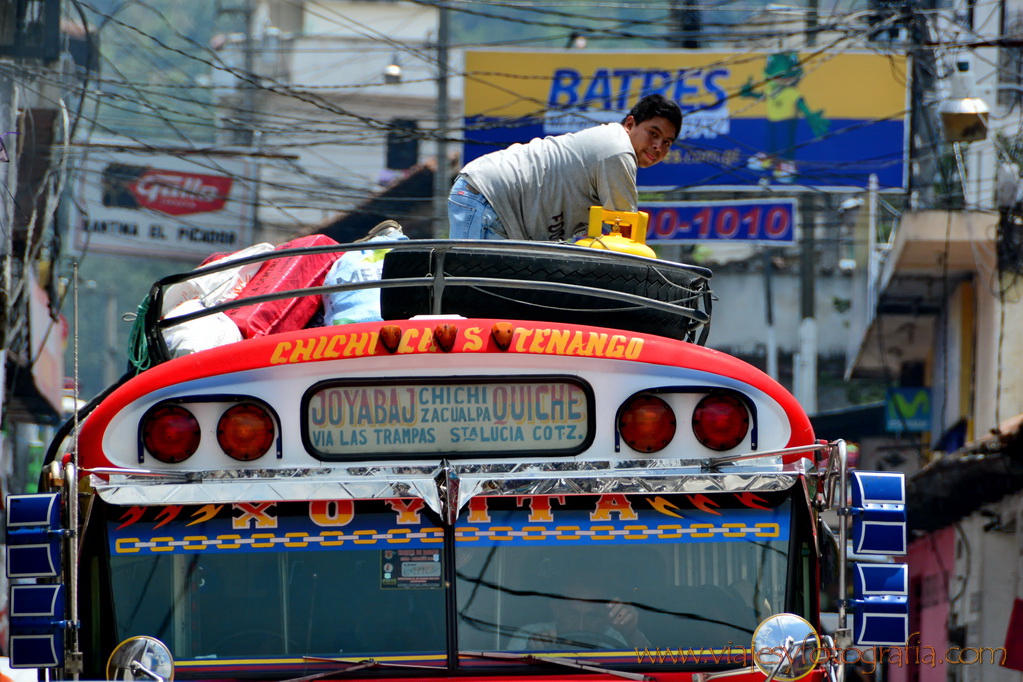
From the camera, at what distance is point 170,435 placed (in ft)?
12.6

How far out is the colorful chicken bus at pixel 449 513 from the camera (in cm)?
373

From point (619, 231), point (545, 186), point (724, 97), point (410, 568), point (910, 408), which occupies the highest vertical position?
point (724, 97)

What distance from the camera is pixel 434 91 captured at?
3700cm

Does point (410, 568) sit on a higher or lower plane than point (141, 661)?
higher

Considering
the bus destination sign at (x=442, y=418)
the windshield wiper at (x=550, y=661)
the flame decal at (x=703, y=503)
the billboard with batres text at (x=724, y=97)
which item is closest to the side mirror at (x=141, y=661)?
the bus destination sign at (x=442, y=418)

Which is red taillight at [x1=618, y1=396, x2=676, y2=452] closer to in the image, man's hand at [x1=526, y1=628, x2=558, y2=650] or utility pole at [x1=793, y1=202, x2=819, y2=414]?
man's hand at [x1=526, y1=628, x2=558, y2=650]

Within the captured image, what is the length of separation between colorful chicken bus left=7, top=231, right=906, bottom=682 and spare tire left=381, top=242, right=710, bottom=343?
0.30m

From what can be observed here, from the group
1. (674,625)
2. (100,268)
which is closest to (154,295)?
(674,625)

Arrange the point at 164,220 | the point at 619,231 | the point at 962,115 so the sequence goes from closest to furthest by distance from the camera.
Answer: the point at 619,231 → the point at 962,115 → the point at 164,220

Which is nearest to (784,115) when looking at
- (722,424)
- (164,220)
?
(164,220)

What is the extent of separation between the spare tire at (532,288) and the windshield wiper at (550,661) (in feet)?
3.55

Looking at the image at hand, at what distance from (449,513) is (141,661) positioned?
90cm

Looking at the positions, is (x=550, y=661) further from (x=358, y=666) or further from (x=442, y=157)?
(x=442, y=157)

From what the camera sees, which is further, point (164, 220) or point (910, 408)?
point (164, 220)
